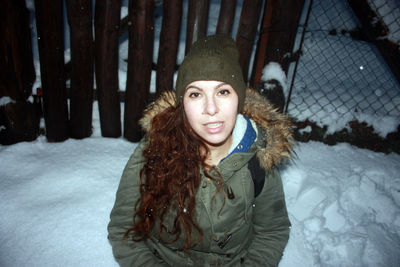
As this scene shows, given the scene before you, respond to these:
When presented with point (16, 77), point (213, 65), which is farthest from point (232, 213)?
point (16, 77)

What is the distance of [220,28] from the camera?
9.12ft

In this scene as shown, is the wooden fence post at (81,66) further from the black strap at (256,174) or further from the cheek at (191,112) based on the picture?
the black strap at (256,174)

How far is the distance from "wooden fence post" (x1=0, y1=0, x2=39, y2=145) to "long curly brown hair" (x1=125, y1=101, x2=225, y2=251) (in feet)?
6.91

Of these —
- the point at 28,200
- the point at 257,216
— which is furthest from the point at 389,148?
the point at 28,200

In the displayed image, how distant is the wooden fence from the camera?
8.03ft

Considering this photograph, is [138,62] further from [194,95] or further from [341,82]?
[341,82]

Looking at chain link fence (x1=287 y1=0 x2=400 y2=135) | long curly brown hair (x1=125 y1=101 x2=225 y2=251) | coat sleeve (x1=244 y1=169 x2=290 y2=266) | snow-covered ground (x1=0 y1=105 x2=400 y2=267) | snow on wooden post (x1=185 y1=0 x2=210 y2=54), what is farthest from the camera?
chain link fence (x1=287 y1=0 x2=400 y2=135)

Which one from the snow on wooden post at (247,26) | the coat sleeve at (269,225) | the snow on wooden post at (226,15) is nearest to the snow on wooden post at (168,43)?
the snow on wooden post at (226,15)

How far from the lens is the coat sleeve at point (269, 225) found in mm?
1590

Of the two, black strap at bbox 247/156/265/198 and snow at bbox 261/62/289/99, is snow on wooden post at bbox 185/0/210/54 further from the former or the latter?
black strap at bbox 247/156/265/198

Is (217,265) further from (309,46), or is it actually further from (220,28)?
(309,46)

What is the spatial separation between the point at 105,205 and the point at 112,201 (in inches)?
2.9

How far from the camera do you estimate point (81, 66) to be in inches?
105

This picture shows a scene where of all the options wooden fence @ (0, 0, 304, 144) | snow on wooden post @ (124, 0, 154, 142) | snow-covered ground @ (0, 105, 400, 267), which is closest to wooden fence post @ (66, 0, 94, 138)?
wooden fence @ (0, 0, 304, 144)
